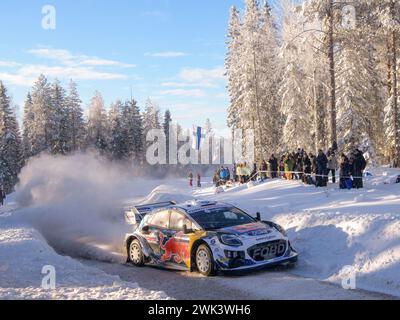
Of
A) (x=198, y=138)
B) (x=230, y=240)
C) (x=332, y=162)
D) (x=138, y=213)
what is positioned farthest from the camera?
(x=198, y=138)

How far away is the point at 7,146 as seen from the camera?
66.4 meters

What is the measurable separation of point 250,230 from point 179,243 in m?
1.76

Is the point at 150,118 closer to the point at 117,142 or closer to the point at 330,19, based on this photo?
the point at 117,142

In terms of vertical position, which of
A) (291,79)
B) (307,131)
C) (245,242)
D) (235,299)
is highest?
(291,79)

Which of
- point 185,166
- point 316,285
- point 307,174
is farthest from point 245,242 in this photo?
point 185,166

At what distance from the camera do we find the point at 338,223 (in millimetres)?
12648

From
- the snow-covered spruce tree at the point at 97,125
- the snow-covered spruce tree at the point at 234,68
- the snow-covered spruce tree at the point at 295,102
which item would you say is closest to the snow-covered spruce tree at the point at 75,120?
the snow-covered spruce tree at the point at 97,125

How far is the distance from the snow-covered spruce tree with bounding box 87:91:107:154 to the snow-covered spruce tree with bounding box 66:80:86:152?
1.57m

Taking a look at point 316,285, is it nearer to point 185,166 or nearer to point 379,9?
point 379,9

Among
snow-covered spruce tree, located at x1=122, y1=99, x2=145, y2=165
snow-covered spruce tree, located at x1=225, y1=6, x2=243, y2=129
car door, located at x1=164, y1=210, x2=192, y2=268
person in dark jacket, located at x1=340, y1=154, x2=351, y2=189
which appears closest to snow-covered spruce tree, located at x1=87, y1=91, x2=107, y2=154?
snow-covered spruce tree, located at x1=122, y1=99, x2=145, y2=165

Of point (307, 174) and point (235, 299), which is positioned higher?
point (307, 174)

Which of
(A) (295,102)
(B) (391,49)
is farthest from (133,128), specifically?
(B) (391,49)

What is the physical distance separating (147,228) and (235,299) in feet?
15.5
